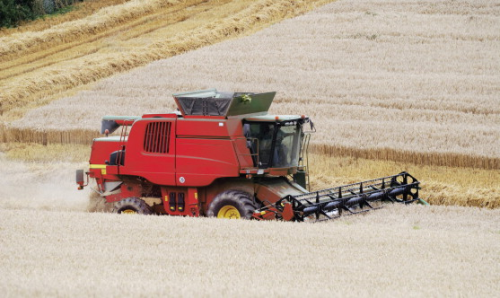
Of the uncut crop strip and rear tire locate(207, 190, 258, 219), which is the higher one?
the uncut crop strip

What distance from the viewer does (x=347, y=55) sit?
25.0 m

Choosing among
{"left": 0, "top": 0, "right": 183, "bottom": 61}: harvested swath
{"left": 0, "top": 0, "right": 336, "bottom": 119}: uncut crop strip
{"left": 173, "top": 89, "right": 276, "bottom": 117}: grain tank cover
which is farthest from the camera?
{"left": 0, "top": 0, "right": 183, "bottom": 61}: harvested swath

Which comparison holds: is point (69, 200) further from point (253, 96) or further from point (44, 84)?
point (44, 84)

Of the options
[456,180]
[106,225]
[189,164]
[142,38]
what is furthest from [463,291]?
[142,38]

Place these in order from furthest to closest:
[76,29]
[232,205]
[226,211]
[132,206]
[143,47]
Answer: [76,29]
[143,47]
[132,206]
[226,211]
[232,205]

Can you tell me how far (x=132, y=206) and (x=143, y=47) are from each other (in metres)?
14.7

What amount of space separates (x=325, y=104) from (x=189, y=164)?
761cm

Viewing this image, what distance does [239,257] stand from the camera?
29.8 ft

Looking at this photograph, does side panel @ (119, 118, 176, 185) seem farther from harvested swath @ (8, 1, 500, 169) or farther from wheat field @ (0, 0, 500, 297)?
harvested swath @ (8, 1, 500, 169)

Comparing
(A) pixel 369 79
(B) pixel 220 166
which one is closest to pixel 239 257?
(B) pixel 220 166

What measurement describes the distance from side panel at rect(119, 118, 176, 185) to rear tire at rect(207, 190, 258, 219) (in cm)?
95

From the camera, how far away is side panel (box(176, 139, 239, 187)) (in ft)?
43.8

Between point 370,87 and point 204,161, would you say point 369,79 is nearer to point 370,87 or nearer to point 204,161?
point 370,87

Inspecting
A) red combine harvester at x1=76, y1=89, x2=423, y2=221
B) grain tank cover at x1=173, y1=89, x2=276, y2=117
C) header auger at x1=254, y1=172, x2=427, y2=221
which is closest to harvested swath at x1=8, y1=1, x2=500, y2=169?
header auger at x1=254, y1=172, x2=427, y2=221
